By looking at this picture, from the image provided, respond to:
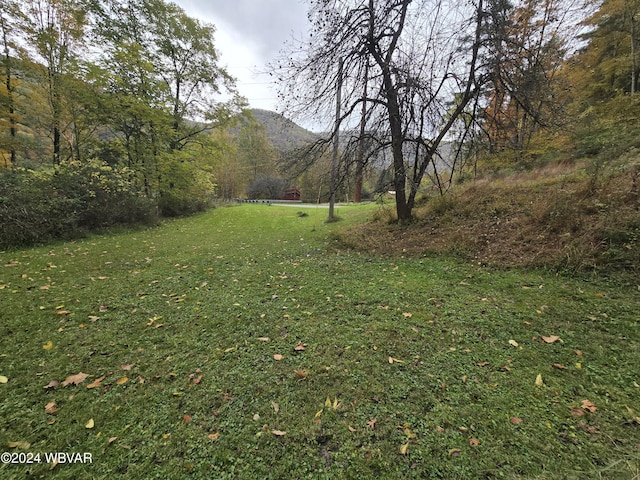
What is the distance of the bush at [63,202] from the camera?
238 inches

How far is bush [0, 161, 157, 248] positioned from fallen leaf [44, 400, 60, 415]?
681 centimetres

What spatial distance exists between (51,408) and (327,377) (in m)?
2.06

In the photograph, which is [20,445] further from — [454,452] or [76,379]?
[454,452]

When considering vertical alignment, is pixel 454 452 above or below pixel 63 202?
below

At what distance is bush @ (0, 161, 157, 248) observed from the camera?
604cm

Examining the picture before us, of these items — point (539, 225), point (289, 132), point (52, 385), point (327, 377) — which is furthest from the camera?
point (289, 132)

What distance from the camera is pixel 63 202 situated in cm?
720

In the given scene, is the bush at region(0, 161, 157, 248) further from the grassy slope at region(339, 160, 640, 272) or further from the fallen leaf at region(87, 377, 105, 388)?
the grassy slope at region(339, 160, 640, 272)

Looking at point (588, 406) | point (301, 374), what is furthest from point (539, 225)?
point (301, 374)

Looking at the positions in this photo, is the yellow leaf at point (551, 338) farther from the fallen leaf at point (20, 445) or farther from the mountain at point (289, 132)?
the mountain at point (289, 132)

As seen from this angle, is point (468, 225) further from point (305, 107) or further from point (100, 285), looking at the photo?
point (100, 285)

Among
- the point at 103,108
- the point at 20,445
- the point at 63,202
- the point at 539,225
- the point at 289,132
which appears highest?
the point at 103,108

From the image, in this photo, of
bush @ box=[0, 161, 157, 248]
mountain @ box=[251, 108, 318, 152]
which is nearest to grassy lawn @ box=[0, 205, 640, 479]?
bush @ box=[0, 161, 157, 248]

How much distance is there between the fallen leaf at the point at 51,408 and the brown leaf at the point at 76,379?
19 cm
